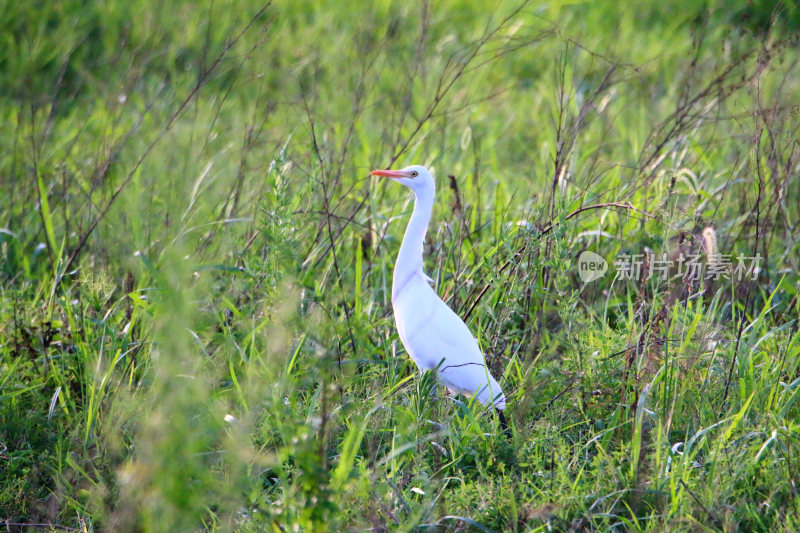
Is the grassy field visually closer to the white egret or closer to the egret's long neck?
the white egret

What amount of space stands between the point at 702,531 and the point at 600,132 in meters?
3.61

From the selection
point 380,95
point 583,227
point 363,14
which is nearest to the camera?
point 583,227

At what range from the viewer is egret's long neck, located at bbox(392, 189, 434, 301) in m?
3.01

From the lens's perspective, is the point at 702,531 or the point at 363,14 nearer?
the point at 702,531

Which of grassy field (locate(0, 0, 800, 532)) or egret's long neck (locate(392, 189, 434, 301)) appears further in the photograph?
egret's long neck (locate(392, 189, 434, 301))

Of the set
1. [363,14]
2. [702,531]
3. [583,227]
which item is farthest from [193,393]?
[363,14]

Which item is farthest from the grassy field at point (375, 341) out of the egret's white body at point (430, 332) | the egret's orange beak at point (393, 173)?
the egret's orange beak at point (393, 173)

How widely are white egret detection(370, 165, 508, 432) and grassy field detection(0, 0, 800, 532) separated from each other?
10cm

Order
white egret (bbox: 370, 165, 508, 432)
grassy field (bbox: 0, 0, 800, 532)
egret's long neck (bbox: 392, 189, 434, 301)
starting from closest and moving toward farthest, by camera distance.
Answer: grassy field (bbox: 0, 0, 800, 532)
white egret (bbox: 370, 165, 508, 432)
egret's long neck (bbox: 392, 189, 434, 301)

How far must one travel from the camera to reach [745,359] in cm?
278

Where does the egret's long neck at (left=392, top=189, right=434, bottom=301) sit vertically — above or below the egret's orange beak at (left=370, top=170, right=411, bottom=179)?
below

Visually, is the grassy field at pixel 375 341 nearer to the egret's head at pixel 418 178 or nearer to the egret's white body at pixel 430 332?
the egret's white body at pixel 430 332

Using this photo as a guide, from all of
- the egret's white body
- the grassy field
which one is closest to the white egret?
the egret's white body

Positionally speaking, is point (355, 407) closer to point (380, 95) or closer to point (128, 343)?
point (128, 343)
